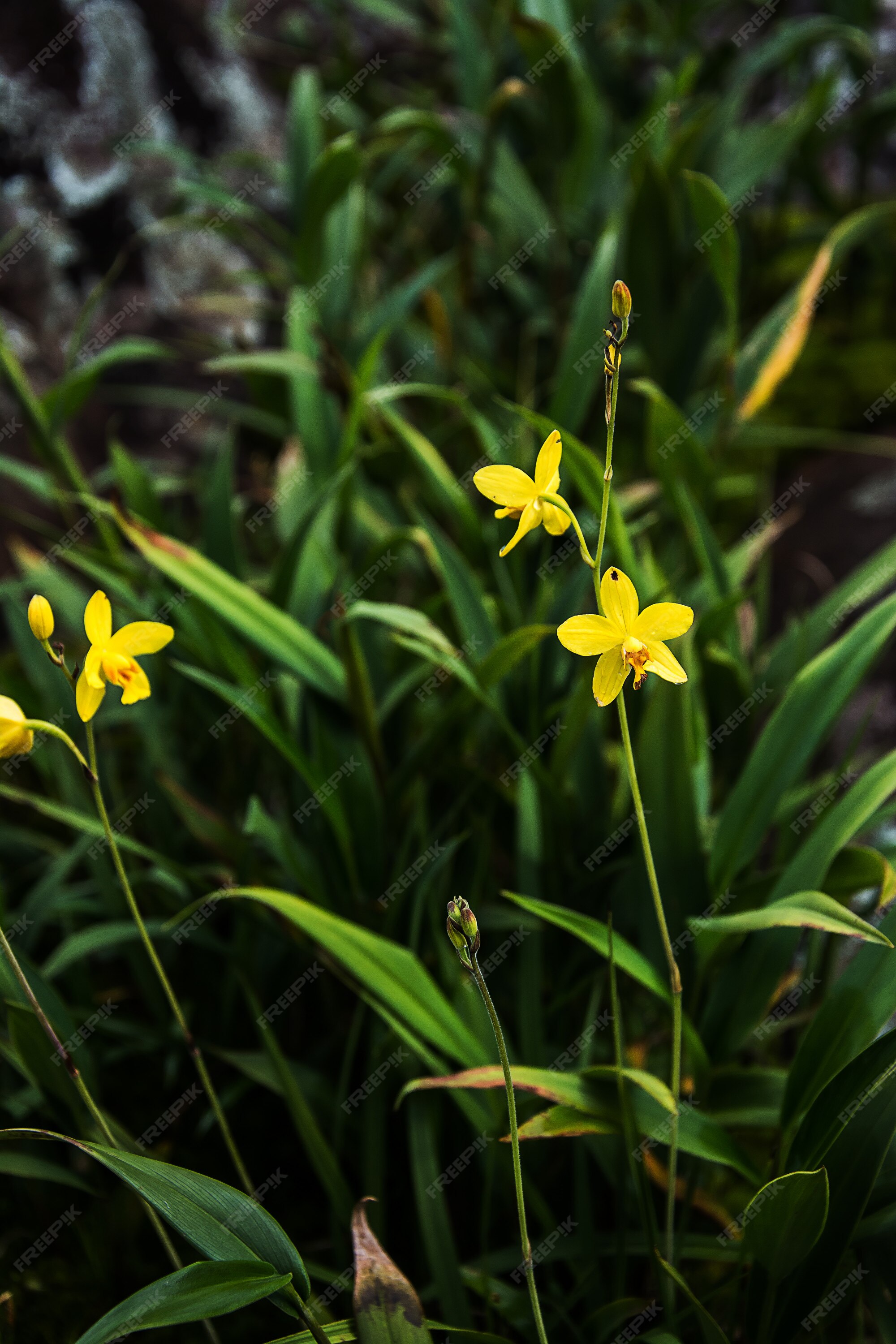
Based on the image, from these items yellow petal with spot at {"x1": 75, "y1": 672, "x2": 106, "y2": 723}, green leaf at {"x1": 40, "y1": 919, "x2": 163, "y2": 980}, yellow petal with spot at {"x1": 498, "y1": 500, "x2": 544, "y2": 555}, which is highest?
yellow petal with spot at {"x1": 498, "y1": 500, "x2": 544, "y2": 555}

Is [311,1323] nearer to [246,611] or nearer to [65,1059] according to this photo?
[65,1059]

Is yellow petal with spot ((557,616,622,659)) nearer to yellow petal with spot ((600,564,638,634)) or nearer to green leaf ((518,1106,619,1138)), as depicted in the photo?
yellow petal with spot ((600,564,638,634))

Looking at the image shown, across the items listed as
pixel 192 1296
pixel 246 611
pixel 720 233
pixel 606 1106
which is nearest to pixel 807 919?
pixel 606 1106

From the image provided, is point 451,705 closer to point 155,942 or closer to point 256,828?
point 256,828

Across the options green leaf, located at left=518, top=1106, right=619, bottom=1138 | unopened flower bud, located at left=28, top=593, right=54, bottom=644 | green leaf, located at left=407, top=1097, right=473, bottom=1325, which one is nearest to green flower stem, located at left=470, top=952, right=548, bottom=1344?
green leaf, located at left=518, top=1106, right=619, bottom=1138

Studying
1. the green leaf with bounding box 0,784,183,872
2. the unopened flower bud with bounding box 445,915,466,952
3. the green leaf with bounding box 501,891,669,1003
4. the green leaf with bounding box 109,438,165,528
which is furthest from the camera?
the green leaf with bounding box 109,438,165,528
